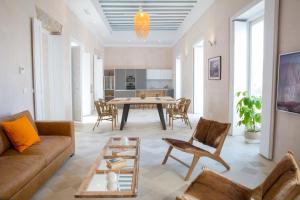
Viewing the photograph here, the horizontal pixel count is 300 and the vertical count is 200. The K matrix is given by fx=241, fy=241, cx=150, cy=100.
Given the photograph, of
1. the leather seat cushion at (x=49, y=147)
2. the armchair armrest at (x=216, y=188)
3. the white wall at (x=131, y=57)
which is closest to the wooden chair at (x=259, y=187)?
the armchair armrest at (x=216, y=188)

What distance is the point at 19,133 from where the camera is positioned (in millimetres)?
3115

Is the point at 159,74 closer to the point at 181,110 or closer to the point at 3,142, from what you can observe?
the point at 181,110

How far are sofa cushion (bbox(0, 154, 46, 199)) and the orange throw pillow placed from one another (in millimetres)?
131

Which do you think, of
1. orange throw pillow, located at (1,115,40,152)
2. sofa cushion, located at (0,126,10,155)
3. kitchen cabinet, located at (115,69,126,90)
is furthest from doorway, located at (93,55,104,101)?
sofa cushion, located at (0,126,10,155)

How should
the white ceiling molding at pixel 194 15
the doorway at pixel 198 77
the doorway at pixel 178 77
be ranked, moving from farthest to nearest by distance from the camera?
the doorway at pixel 178 77, the doorway at pixel 198 77, the white ceiling molding at pixel 194 15

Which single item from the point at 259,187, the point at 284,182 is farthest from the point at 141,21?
the point at 284,182

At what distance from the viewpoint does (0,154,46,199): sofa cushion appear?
2125 millimetres

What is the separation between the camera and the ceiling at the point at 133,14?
6875 mm

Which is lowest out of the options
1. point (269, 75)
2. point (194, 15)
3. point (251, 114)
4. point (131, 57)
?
point (251, 114)

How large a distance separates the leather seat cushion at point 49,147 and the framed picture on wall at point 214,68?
4.17 meters

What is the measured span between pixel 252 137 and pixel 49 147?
3826mm

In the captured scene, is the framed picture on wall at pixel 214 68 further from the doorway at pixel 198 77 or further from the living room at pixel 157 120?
the doorway at pixel 198 77

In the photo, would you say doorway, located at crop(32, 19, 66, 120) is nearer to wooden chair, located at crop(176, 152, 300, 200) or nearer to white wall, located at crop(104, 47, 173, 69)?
wooden chair, located at crop(176, 152, 300, 200)

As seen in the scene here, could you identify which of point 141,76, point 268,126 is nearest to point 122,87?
point 141,76
